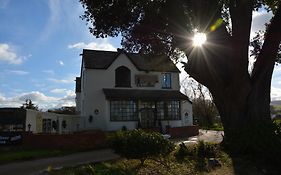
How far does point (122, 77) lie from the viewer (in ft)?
→ 111

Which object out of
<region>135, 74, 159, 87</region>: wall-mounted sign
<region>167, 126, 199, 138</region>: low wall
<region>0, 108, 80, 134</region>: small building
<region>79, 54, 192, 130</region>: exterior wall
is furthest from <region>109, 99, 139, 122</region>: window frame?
<region>0, 108, 80, 134</region>: small building

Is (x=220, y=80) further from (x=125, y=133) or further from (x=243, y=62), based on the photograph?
(x=125, y=133)

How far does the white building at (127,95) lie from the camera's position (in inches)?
1222

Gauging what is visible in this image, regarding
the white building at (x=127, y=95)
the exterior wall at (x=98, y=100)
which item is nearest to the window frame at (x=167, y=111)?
the white building at (x=127, y=95)

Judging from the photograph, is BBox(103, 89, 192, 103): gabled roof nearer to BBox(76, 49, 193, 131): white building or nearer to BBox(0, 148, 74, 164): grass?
BBox(76, 49, 193, 131): white building

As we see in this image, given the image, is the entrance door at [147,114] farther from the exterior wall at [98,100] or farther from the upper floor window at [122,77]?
the upper floor window at [122,77]

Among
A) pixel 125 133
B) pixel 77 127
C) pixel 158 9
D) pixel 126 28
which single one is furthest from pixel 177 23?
pixel 77 127

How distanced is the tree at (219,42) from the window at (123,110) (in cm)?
1656

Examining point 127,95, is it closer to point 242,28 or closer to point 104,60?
point 104,60

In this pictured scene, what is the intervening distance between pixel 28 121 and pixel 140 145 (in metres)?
13.2

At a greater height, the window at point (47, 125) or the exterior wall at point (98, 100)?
the exterior wall at point (98, 100)

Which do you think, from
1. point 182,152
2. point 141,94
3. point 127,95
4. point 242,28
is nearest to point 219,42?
point 242,28

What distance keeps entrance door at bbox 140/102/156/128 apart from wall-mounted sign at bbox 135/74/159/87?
2.35 meters

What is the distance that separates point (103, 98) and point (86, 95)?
177cm
